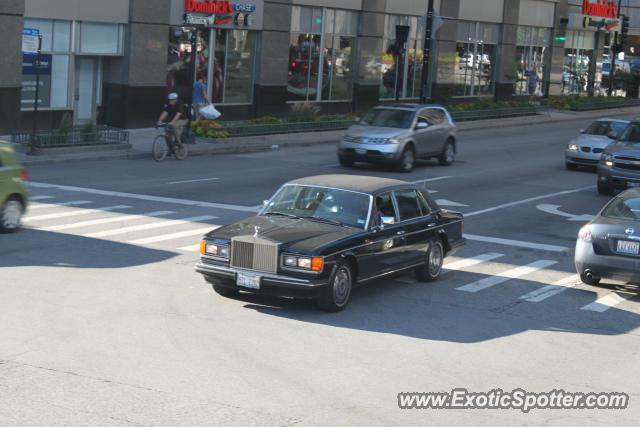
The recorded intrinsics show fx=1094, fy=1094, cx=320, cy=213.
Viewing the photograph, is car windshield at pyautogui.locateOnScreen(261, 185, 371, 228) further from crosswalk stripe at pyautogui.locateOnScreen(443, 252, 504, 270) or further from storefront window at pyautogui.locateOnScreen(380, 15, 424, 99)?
storefront window at pyautogui.locateOnScreen(380, 15, 424, 99)

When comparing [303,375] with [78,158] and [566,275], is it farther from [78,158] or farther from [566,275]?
[78,158]

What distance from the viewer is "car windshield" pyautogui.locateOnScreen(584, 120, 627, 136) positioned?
106ft

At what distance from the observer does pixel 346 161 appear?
29688 mm

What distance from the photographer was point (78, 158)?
28.7m

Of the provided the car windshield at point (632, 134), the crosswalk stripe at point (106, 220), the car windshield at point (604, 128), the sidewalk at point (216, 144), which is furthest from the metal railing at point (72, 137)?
the car windshield at point (604, 128)

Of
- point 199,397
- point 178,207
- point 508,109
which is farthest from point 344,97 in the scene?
point 199,397

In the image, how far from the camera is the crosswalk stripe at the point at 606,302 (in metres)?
14.5

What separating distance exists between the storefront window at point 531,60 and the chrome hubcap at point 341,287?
5032cm

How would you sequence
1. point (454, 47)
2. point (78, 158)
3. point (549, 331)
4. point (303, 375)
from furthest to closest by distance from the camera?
point (454, 47), point (78, 158), point (549, 331), point (303, 375)

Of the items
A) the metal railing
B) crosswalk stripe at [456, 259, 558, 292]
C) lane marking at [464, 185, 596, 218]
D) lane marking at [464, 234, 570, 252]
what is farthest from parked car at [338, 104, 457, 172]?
crosswalk stripe at [456, 259, 558, 292]

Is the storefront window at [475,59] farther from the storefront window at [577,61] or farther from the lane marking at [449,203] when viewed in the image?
the lane marking at [449,203]

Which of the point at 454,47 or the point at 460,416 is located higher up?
the point at 454,47

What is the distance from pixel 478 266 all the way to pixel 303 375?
704 centimetres

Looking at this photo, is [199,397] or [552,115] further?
[552,115]
